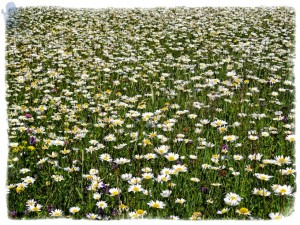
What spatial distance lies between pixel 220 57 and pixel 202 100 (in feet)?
7.97

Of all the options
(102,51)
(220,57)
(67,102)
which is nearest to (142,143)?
(67,102)

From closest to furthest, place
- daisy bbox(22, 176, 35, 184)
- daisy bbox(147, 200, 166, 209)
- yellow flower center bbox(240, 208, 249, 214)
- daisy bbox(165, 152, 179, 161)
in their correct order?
yellow flower center bbox(240, 208, 249, 214)
daisy bbox(147, 200, 166, 209)
daisy bbox(22, 176, 35, 184)
daisy bbox(165, 152, 179, 161)

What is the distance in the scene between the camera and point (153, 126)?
4.54 metres

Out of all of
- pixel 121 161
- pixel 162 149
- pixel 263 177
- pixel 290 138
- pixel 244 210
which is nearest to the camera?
pixel 244 210

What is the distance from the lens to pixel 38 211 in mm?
3158

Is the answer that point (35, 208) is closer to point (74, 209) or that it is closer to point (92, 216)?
point (74, 209)

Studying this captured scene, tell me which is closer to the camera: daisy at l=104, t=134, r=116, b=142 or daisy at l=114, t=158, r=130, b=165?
daisy at l=114, t=158, r=130, b=165

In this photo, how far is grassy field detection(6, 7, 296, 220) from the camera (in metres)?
3.21

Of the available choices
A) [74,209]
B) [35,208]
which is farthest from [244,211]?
[35,208]

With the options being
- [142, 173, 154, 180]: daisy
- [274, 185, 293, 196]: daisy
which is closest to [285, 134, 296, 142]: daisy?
[274, 185, 293, 196]: daisy

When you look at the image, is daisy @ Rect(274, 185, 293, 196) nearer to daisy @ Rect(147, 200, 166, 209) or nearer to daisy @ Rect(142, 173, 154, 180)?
daisy @ Rect(147, 200, 166, 209)

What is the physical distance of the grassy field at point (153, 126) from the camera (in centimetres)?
321

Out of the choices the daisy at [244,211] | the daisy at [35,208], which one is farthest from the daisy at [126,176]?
the daisy at [244,211]

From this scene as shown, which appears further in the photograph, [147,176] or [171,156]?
[171,156]
